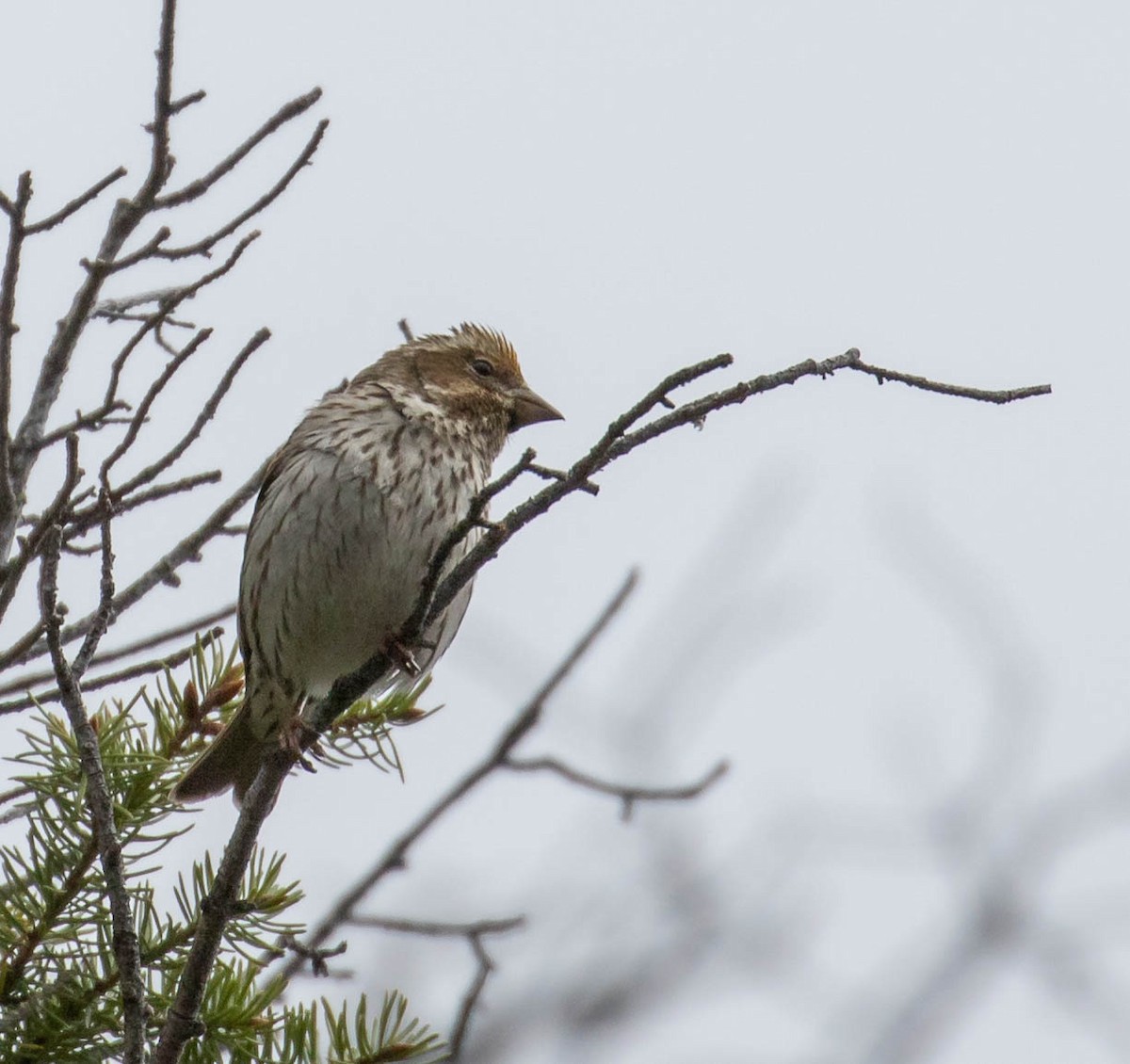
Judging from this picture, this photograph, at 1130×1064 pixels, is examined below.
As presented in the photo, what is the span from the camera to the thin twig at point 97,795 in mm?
3303

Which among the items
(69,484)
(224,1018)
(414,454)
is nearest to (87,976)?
(224,1018)

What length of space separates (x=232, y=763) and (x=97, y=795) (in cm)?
228

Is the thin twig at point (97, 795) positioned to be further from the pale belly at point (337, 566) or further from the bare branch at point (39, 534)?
the pale belly at point (337, 566)

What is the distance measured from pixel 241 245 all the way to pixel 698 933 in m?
2.20

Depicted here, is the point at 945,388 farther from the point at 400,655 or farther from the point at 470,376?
the point at 470,376

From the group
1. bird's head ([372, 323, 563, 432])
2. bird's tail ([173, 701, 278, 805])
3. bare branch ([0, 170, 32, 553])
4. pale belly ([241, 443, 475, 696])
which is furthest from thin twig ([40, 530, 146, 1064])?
bird's head ([372, 323, 563, 432])

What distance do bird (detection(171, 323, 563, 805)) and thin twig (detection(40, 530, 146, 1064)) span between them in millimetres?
2030

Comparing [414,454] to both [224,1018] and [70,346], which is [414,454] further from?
[224,1018]

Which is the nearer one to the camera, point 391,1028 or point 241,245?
point 391,1028

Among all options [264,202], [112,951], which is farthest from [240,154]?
[112,951]

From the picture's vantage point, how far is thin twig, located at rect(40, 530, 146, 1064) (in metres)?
3.30

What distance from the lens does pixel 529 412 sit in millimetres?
7039

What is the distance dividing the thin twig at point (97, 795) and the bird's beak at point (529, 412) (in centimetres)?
368

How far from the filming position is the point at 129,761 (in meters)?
4.09
